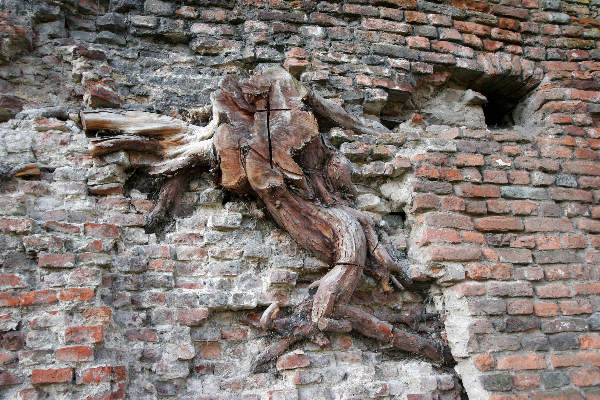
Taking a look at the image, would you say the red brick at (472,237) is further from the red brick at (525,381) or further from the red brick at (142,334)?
the red brick at (142,334)

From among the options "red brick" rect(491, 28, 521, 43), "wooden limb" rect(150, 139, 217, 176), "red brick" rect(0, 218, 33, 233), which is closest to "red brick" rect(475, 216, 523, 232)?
"red brick" rect(491, 28, 521, 43)

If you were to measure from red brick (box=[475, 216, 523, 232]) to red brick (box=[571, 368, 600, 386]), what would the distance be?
0.70m

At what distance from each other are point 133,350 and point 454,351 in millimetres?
1423

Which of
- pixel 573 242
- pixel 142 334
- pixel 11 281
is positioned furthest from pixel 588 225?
pixel 11 281

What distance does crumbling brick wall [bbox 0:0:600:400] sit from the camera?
2.04 metres

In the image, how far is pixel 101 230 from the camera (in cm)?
218

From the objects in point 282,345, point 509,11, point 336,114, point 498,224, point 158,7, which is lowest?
point 282,345

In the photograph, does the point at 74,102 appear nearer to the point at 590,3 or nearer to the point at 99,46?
the point at 99,46

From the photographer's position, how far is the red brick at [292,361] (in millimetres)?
2080

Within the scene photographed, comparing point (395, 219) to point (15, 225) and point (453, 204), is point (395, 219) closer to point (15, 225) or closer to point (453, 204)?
point (453, 204)

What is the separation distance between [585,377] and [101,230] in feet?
7.50

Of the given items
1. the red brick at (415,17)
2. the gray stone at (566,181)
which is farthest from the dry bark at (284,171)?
the gray stone at (566,181)

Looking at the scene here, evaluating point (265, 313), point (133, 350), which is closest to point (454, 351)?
point (265, 313)

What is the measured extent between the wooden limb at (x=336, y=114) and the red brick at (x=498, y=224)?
0.72m
